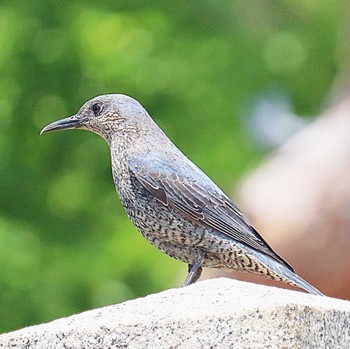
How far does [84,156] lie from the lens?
36.3 ft

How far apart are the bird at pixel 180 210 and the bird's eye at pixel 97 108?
0.32 ft

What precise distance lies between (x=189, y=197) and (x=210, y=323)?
193 centimetres

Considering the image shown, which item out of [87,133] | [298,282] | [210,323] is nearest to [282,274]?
[298,282]

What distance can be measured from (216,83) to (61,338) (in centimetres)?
774

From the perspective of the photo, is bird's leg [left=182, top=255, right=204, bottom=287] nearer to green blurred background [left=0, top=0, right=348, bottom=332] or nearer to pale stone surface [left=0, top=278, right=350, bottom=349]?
pale stone surface [left=0, top=278, right=350, bottom=349]

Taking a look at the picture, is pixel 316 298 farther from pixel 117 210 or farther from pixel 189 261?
pixel 117 210

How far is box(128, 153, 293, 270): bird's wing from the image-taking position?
5801 millimetres

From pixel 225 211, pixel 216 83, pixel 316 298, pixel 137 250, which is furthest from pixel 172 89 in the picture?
pixel 316 298

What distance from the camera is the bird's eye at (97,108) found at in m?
6.11

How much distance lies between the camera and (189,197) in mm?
5859

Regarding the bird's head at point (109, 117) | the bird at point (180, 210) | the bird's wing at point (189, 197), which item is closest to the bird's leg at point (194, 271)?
the bird at point (180, 210)

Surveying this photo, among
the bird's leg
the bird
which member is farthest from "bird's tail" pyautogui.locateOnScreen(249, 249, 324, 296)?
the bird's leg

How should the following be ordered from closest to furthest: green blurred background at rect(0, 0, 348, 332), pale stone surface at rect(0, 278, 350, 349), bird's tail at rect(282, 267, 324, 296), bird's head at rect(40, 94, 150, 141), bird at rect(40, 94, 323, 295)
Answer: pale stone surface at rect(0, 278, 350, 349), bird's tail at rect(282, 267, 324, 296), bird at rect(40, 94, 323, 295), bird's head at rect(40, 94, 150, 141), green blurred background at rect(0, 0, 348, 332)

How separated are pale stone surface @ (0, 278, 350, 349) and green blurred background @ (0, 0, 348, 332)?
5810 mm
